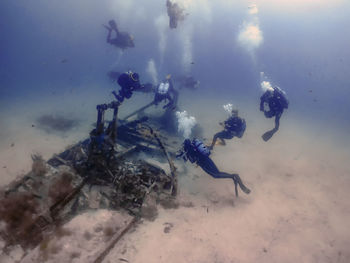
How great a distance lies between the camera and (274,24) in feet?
379

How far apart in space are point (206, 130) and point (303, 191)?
761 centimetres

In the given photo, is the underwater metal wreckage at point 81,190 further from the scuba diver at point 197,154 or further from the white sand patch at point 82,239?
the scuba diver at point 197,154

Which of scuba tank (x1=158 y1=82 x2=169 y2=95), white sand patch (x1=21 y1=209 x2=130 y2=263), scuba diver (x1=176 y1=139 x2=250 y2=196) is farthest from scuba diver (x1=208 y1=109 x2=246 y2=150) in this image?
white sand patch (x1=21 y1=209 x2=130 y2=263)

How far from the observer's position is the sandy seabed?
5.53 metres

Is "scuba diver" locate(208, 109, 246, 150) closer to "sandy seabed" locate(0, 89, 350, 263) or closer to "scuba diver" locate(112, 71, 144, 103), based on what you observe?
"sandy seabed" locate(0, 89, 350, 263)

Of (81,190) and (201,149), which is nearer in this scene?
(81,190)

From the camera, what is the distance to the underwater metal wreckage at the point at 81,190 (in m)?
5.03

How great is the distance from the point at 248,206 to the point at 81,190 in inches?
207

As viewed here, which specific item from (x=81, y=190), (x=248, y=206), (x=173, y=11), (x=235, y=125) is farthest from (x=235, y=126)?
(x=173, y=11)

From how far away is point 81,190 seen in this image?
6.38 metres

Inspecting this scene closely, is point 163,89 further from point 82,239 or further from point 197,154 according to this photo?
point 82,239

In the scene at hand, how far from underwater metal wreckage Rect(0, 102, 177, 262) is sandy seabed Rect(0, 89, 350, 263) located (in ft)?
2.19

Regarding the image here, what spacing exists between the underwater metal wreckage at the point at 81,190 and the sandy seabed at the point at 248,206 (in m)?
0.67

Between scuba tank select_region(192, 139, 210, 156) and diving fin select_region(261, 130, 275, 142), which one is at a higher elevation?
scuba tank select_region(192, 139, 210, 156)
